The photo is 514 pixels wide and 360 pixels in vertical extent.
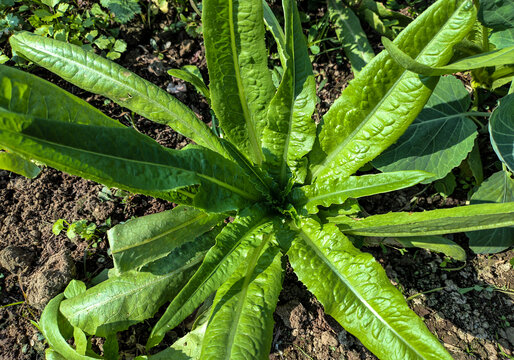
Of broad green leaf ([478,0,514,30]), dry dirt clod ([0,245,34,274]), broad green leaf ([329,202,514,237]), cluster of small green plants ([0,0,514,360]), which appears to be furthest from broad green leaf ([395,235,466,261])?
dry dirt clod ([0,245,34,274])

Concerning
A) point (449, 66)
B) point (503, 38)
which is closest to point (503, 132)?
point (503, 38)

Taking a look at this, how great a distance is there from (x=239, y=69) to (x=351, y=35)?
1.01m

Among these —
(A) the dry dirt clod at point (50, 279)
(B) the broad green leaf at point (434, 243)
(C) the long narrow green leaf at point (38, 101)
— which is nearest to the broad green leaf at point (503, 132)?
(B) the broad green leaf at point (434, 243)

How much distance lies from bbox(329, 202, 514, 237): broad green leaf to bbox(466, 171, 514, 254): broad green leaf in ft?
2.25

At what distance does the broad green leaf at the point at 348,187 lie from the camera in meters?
1.37

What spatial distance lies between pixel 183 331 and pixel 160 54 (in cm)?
163

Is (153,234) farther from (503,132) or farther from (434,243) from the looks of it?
(503,132)

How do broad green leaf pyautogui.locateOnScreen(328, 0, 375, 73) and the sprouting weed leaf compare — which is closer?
the sprouting weed leaf

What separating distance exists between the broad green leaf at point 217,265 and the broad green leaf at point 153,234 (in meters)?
0.17

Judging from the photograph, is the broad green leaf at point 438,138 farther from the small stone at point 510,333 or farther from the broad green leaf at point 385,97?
the small stone at point 510,333

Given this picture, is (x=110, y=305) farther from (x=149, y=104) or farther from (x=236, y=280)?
(x=149, y=104)

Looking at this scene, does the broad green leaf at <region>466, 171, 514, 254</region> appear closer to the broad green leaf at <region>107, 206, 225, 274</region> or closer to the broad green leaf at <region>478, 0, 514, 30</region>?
the broad green leaf at <region>478, 0, 514, 30</region>

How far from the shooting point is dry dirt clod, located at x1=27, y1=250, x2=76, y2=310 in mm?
1842

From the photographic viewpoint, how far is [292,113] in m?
1.75
